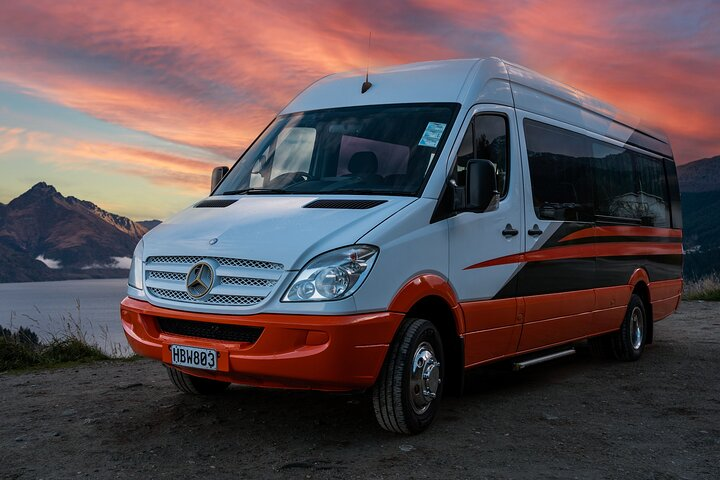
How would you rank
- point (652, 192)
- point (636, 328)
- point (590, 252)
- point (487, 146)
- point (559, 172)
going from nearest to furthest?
point (487, 146) < point (559, 172) < point (590, 252) < point (636, 328) < point (652, 192)

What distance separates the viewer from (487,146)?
21.1 feet

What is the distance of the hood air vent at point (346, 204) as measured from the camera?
208 inches

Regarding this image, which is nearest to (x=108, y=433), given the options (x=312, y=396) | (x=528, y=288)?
(x=312, y=396)

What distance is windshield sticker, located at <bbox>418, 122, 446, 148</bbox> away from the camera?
5.88 metres

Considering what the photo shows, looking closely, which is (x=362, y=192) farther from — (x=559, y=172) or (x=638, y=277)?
(x=638, y=277)

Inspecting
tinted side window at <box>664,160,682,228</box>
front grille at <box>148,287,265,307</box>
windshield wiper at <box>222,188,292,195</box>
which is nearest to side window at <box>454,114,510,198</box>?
windshield wiper at <box>222,188,292,195</box>

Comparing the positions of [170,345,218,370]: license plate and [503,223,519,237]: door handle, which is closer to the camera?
[170,345,218,370]: license plate

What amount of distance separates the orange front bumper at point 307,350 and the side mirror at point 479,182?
3.48ft

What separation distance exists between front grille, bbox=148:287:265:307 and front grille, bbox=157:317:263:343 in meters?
0.15

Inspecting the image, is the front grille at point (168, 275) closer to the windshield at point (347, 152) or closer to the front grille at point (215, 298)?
the front grille at point (215, 298)

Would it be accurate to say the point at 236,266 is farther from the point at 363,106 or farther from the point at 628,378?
the point at 628,378

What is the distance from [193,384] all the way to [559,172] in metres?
4.02

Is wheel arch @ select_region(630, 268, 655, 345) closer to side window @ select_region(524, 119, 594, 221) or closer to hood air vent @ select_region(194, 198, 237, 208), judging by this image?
side window @ select_region(524, 119, 594, 221)

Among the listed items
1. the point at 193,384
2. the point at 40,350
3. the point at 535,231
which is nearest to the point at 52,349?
the point at 40,350
